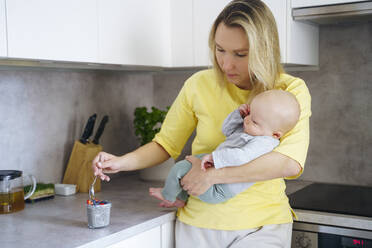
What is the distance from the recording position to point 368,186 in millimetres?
2301

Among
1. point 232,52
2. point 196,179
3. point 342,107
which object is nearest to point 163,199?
point 196,179

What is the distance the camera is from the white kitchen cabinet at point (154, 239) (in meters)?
1.57

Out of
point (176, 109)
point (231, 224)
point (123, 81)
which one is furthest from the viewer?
point (123, 81)

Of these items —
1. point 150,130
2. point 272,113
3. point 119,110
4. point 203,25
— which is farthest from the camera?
point 119,110

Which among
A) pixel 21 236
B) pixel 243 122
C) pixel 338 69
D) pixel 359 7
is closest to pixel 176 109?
pixel 243 122

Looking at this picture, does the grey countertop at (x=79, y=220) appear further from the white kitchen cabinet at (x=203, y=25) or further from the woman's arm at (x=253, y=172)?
the white kitchen cabinet at (x=203, y=25)

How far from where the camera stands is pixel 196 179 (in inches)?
61.8

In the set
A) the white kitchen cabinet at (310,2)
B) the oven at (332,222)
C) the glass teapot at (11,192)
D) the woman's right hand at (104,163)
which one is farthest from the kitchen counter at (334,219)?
the glass teapot at (11,192)

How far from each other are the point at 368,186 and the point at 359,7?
0.91 meters

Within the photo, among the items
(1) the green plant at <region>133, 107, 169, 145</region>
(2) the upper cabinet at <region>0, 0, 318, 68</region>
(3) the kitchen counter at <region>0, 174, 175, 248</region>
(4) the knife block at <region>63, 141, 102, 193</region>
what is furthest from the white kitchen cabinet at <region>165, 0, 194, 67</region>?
(3) the kitchen counter at <region>0, 174, 175, 248</region>

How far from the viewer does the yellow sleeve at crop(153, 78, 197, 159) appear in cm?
179

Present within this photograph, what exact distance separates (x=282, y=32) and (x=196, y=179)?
827mm

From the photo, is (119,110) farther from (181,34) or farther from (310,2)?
(310,2)

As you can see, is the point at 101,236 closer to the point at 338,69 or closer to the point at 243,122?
the point at 243,122
